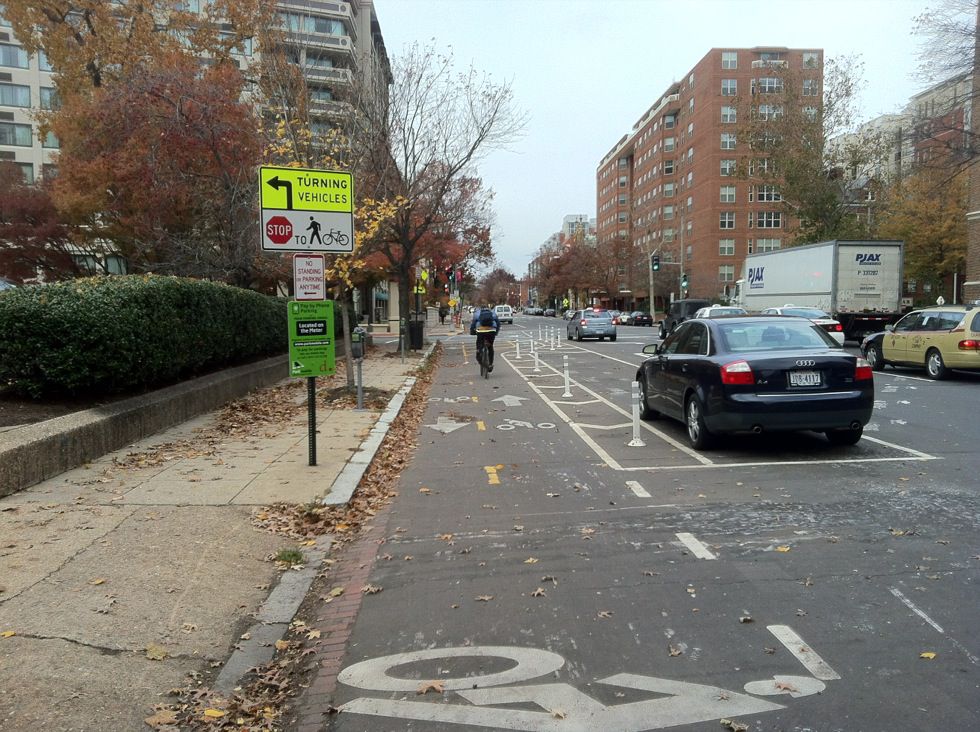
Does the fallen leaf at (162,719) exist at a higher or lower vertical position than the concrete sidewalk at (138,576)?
lower

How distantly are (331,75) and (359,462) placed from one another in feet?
47.2

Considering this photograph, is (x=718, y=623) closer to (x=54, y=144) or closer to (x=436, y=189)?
(x=436, y=189)

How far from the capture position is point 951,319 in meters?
15.9

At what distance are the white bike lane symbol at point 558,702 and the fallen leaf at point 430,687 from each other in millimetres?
19

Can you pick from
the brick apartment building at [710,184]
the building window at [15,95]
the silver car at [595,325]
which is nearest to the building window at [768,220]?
the brick apartment building at [710,184]

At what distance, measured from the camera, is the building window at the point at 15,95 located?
1998 inches

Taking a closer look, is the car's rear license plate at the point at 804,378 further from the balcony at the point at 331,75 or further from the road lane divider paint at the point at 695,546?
the balcony at the point at 331,75

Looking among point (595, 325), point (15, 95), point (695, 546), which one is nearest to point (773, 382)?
point (695, 546)

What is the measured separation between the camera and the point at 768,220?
81500mm

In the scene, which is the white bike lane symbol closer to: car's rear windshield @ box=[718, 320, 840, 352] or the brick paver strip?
the brick paver strip

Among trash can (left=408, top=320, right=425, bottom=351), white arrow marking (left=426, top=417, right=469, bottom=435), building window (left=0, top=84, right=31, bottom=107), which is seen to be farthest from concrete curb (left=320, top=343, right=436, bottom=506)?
building window (left=0, top=84, right=31, bottom=107)

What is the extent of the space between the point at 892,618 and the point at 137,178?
20267mm

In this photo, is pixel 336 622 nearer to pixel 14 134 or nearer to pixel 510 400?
pixel 510 400

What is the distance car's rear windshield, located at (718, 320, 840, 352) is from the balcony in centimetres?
1343
